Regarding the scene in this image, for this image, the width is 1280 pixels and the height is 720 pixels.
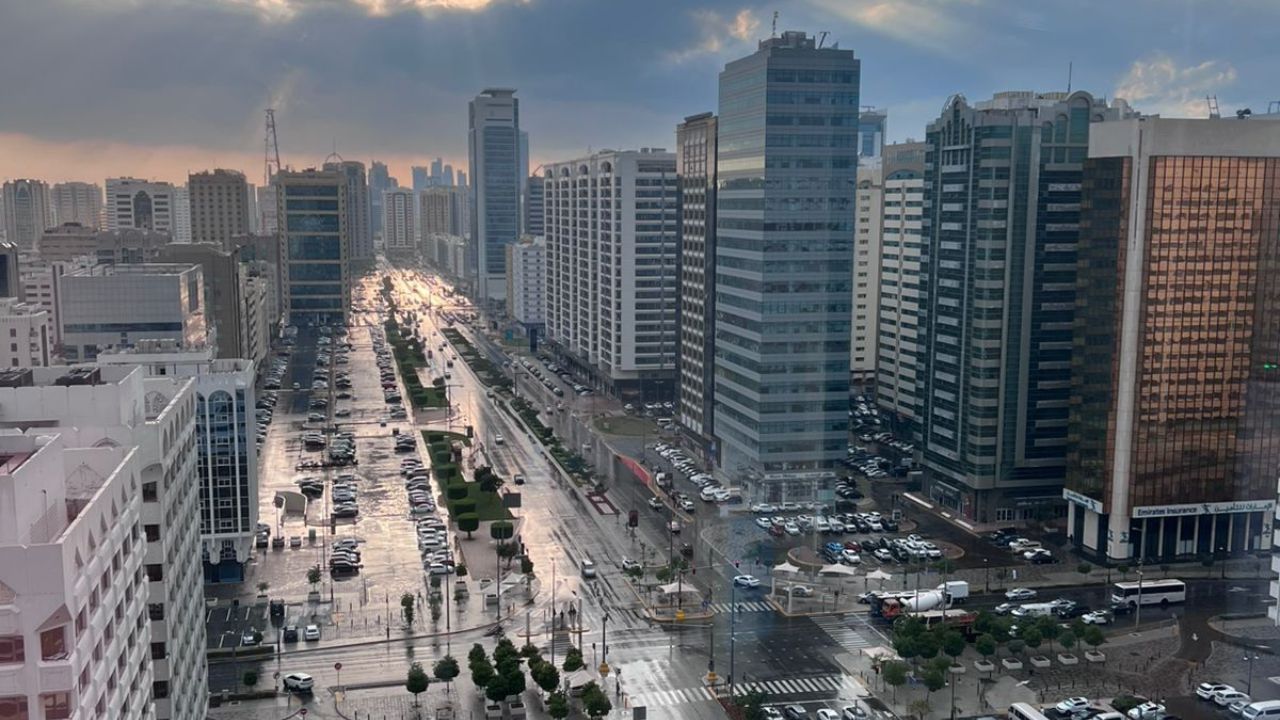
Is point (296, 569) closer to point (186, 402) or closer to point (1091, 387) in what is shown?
point (186, 402)

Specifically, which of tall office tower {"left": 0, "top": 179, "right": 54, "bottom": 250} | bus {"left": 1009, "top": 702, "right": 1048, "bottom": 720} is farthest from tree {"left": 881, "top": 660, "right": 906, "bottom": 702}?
tall office tower {"left": 0, "top": 179, "right": 54, "bottom": 250}

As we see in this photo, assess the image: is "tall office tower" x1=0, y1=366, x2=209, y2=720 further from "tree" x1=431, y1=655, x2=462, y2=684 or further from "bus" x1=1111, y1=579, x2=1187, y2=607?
"bus" x1=1111, y1=579, x2=1187, y2=607

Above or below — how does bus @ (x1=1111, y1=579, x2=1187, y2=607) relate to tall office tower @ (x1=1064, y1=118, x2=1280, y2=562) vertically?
below

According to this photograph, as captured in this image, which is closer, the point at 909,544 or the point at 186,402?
the point at 186,402

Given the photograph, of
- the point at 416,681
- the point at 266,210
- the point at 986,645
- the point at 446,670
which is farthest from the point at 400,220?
the point at 986,645

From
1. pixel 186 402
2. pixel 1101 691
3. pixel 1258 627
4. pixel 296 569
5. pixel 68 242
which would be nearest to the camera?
pixel 186 402

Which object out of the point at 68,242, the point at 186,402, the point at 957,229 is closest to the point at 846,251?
the point at 957,229
